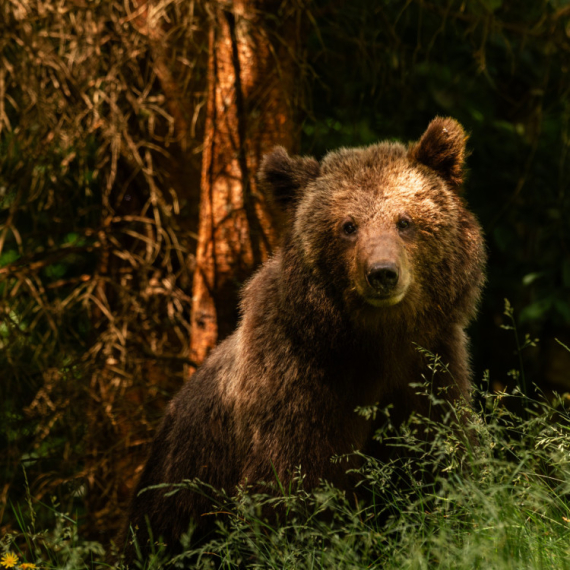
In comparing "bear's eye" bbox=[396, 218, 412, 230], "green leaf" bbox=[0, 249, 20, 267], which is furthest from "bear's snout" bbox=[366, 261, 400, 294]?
"green leaf" bbox=[0, 249, 20, 267]

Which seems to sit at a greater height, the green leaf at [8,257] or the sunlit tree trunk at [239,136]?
the sunlit tree trunk at [239,136]

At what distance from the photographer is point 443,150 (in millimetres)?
3689

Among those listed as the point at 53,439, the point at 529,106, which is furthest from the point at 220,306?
the point at 529,106

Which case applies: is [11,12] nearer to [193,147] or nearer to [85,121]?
[85,121]

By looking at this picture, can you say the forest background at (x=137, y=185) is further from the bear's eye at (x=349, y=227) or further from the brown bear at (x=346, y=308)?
the bear's eye at (x=349, y=227)

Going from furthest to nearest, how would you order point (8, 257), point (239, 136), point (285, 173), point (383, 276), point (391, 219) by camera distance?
point (8, 257) → point (239, 136) → point (285, 173) → point (391, 219) → point (383, 276)

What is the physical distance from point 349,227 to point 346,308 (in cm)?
39

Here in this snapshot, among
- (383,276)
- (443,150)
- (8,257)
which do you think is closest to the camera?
(383,276)

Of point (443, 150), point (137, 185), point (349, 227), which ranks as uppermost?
point (443, 150)

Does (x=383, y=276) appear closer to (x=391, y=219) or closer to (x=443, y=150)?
(x=391, y=219)

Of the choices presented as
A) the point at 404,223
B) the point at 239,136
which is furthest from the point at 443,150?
the point at 239,136

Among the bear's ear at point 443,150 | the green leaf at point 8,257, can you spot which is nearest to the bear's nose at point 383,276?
the bear's ear at point 443,150

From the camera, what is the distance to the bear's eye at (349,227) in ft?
11.5

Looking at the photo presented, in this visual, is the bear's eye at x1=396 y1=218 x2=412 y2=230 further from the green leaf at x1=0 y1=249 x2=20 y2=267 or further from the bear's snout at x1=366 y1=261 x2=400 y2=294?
the green leaf at x1=0 y1=249 x2=20 y2=267
